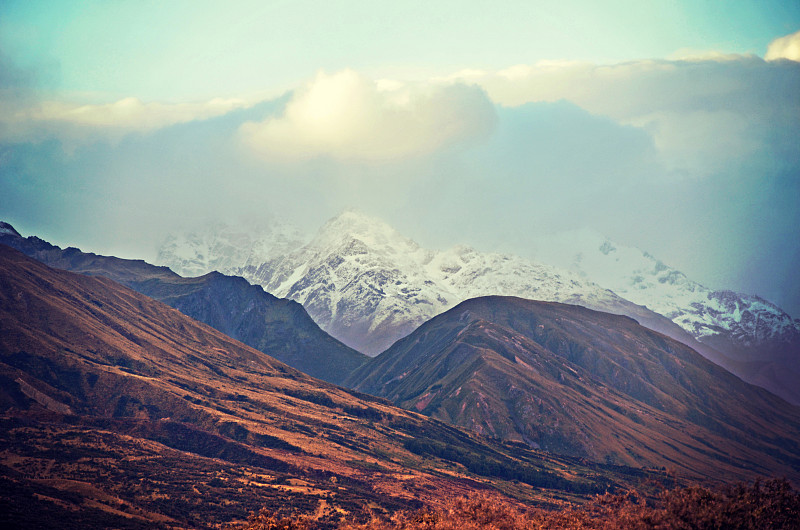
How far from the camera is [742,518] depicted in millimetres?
159125

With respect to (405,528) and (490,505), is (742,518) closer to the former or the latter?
(490,505)

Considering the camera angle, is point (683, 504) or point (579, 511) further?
point (579, 511)

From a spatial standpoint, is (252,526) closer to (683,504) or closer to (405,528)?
(405,528)

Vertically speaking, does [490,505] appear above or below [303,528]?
above

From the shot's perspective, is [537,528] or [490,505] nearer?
[537,528]

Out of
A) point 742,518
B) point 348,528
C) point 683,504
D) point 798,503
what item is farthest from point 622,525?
point 348,528

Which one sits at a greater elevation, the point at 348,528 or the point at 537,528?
the point at 537,528

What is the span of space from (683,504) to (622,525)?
13.4m

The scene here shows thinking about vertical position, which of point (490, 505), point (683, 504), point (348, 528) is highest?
point (683, 504)

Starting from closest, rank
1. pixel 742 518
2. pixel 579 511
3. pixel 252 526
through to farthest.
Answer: pixel 742 518 → pixel 252 526 → pixel 579 511

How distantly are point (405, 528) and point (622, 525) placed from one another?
4810cm

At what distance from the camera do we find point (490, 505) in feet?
613

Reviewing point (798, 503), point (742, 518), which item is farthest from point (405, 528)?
point (798, 503)

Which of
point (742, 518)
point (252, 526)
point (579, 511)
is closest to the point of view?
point (742, 518)
